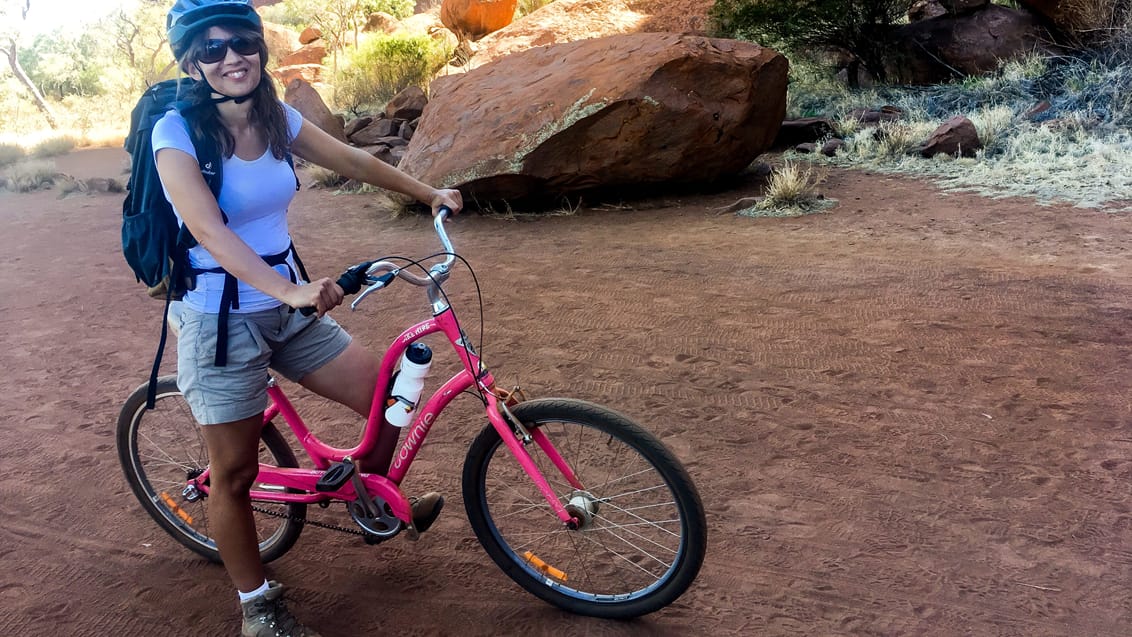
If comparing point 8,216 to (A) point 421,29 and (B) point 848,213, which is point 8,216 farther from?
(A) point 421,29

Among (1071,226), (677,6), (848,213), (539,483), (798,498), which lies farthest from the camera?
(677,6)

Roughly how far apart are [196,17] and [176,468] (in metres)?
1.77

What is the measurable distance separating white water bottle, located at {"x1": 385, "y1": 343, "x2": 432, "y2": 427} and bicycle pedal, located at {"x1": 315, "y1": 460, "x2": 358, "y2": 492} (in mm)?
217

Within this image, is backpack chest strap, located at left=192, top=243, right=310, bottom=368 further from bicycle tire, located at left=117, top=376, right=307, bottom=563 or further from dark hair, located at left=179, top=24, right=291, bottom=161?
bicycle tire, located at left=117, top=376, right=307, bottom=563

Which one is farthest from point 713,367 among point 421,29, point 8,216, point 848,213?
point 421,29

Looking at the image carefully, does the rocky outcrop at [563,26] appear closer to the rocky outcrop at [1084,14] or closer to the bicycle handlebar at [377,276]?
the rocky outcrop at [1084,14]

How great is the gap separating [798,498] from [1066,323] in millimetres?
2291

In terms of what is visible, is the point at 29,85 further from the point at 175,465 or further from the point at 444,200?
the point at 444,200

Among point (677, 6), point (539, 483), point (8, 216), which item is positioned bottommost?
point (8, 216)

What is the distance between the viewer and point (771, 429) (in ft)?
11.6

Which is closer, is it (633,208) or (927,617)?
(927,617)

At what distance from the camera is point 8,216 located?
10984 millimetres

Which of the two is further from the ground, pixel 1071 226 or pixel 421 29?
pixel 421 29

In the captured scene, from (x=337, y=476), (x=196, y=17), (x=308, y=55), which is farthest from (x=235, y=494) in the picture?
(x=308, y=55)
